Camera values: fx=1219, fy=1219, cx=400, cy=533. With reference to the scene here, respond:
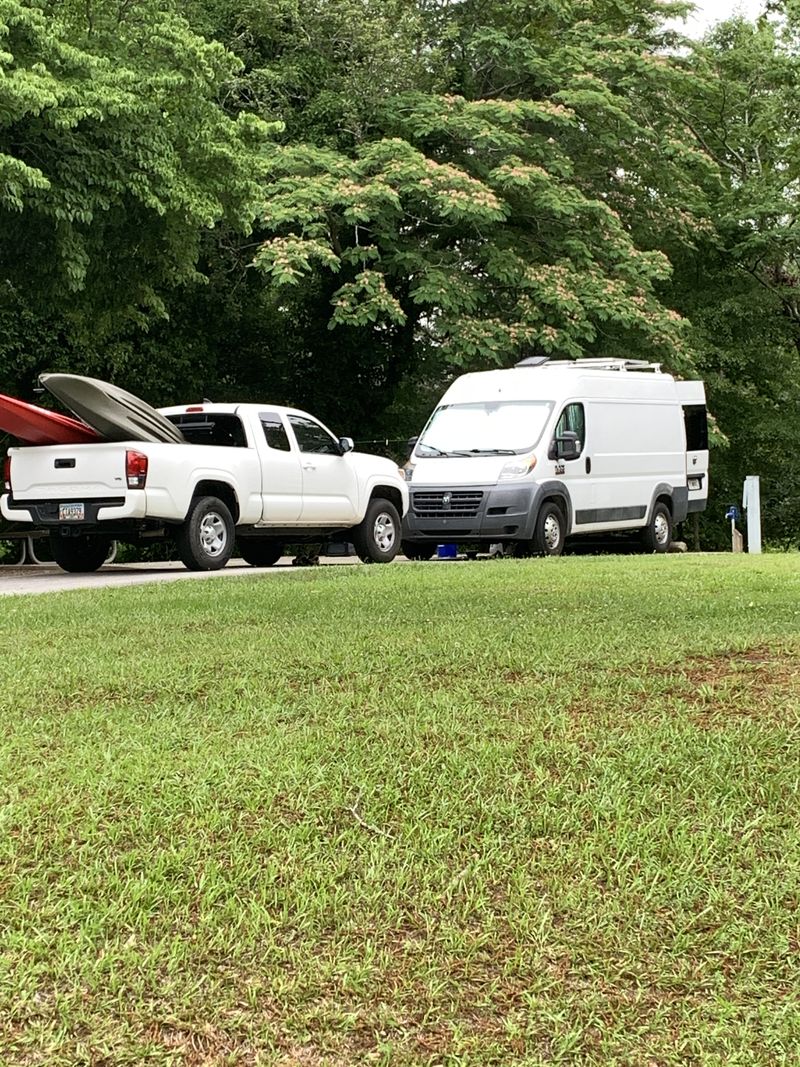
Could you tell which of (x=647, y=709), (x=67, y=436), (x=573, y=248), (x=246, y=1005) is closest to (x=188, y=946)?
(x=246, y=1005)

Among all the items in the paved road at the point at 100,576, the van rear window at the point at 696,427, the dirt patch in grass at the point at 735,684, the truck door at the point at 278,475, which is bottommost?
the dirt patch in grass at the point at 735,684

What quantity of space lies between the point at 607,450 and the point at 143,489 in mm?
7841

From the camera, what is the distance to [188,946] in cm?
313

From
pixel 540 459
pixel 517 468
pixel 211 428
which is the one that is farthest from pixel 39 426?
pixel 540 459

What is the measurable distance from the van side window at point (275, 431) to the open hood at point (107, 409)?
4.87 ft

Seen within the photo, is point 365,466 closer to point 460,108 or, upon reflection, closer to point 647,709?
point 460,108

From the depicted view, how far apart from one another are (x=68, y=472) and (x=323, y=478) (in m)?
3.39

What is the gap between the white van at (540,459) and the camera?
53.5 ft

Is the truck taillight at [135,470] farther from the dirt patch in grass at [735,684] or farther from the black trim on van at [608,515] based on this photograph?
the dirt patch in grass at [735,684]

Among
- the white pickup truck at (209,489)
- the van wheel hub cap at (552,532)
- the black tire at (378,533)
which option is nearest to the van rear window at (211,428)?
the white pickup truck at (209,489)

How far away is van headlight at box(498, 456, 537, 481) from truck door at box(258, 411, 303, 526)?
2860 mm

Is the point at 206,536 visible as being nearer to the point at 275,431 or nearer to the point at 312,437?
the point at 275,431

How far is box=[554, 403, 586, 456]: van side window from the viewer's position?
17078 millimetres

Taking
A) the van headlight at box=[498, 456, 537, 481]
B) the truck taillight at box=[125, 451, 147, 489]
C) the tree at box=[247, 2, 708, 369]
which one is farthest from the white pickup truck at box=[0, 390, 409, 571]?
the tree at box=[247, 2, 708, 369]
